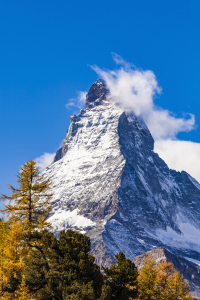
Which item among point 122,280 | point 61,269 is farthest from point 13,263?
point 122,280

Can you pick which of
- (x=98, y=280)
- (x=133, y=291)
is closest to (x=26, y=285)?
(x=98, y=280)

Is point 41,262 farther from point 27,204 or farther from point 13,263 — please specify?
point 27,204

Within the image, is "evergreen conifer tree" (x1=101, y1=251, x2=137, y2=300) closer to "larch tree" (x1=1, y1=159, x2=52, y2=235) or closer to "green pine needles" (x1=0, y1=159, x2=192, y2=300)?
"green pine needles" (x1=0, y1=159, x2=192, y2=300)

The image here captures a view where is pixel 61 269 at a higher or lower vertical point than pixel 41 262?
lower

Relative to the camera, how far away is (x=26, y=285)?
32.5 meters

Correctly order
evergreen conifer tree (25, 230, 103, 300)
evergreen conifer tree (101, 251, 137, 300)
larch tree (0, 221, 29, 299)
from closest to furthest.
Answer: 1. evergreen conifer tree (25, 230, 103, 300)
2. larch tree (0, 221, 29, 299)
3. evergreen conifer tree (101, 251, 137, 300)

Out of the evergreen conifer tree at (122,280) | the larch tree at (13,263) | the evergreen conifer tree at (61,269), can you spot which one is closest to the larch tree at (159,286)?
the evergreen conifer tree at (122,280)

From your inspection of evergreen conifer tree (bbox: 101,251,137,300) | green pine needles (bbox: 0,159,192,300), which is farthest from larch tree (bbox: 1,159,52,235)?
evergreen conifer tree (bbox: 101,251,137,300)

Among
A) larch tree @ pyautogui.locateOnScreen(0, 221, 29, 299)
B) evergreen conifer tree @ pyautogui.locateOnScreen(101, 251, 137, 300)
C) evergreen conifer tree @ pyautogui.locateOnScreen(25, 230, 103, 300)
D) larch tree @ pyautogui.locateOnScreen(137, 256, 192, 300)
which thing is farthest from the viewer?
larch tree @ pyautogui.locateOnScreen(137, 256, 192, 300)

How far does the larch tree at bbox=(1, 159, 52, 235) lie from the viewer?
113ft

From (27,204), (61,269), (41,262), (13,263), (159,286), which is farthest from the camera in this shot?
(159,286)

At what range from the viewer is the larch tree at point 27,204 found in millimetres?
34406

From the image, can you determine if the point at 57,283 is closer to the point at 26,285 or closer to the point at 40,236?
the point at 26,285

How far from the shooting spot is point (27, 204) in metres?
35.2
